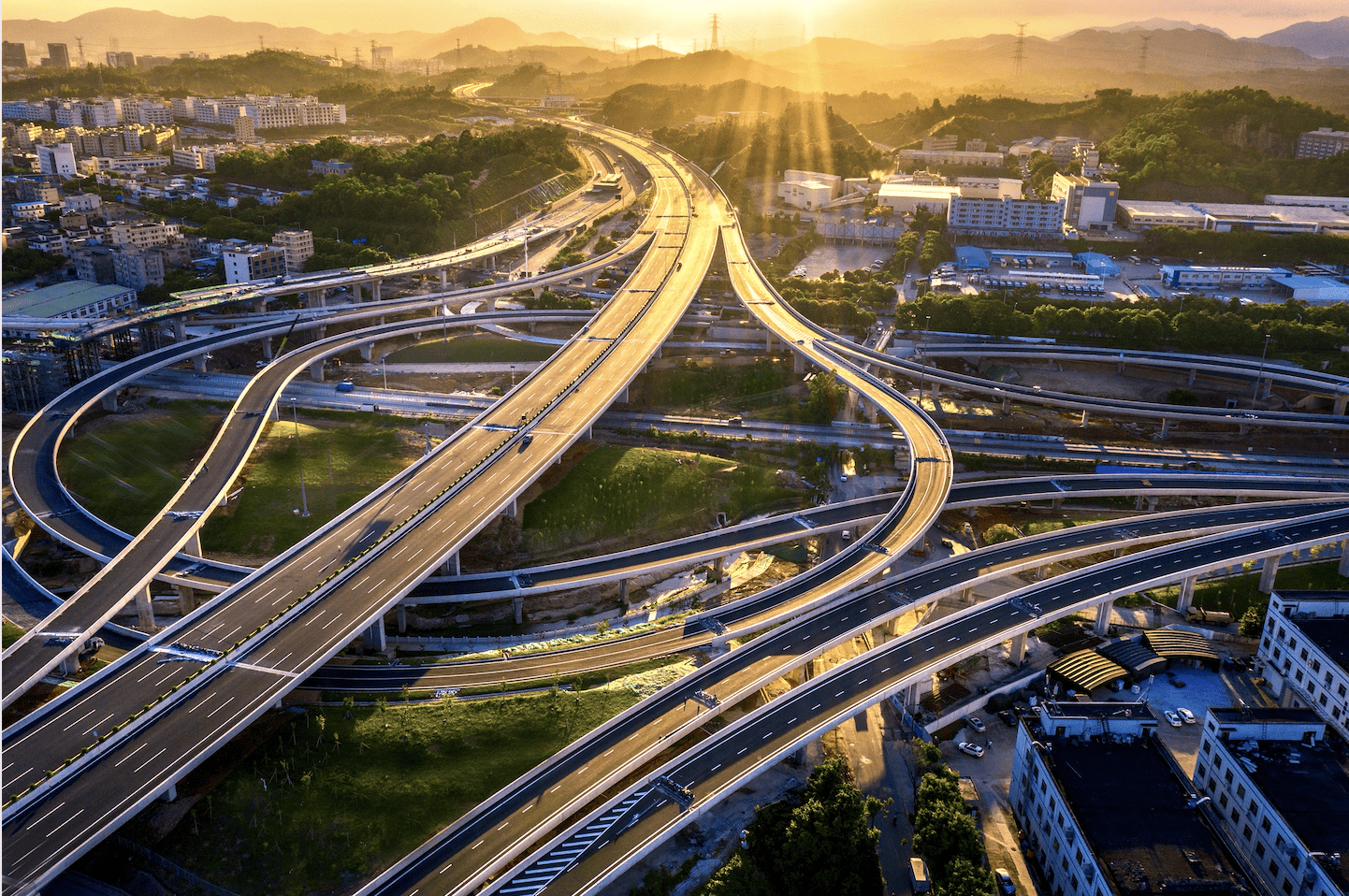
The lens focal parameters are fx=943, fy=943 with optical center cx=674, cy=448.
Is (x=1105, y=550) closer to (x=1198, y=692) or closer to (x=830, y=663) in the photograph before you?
(x=1198, y=692)

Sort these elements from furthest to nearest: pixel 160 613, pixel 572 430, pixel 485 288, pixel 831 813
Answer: pixel 485 288
pixel 572 430
pixel 160 613
pixel 831 813

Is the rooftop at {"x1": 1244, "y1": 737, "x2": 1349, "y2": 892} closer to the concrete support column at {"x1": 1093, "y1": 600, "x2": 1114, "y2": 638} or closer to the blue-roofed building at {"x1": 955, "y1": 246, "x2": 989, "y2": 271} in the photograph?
the concrete support column at {"x1": 1093, "y1": 600, "x2": 1114, "y2": 638}

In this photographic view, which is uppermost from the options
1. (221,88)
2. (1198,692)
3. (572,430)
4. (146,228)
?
(221,88)

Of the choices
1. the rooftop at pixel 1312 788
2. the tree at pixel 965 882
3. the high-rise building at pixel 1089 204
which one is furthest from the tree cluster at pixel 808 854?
the high-rise building at pixel 1089 204

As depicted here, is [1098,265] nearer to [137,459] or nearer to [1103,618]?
[1103,618]

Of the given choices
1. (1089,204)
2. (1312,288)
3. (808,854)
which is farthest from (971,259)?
(808,854)

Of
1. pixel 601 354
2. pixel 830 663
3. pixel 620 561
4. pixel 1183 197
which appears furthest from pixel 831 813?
pixel 1183 197

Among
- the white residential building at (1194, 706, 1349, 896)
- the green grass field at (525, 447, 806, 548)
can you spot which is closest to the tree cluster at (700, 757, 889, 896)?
the white residential building at (1194, 706, 1349, 896)
